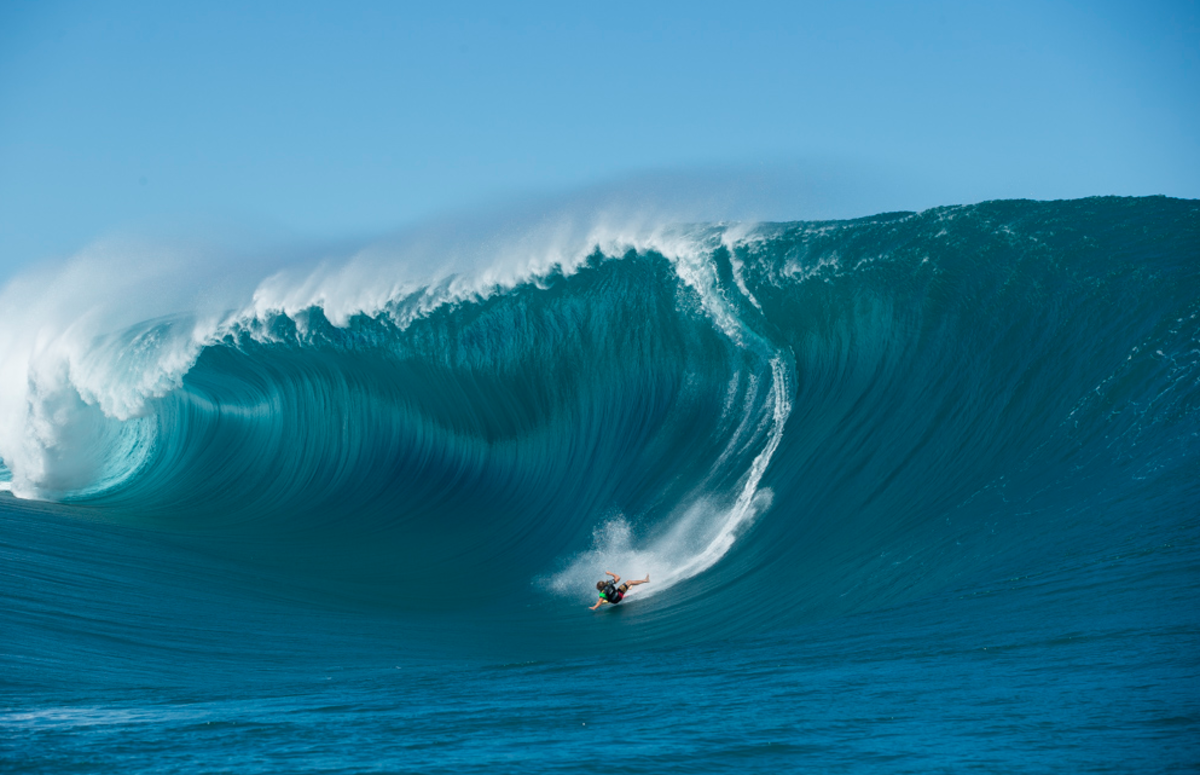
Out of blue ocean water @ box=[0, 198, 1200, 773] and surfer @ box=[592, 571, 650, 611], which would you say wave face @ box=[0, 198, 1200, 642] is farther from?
surfer @ box=[592, 571, 650, 611]

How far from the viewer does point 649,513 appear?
30.5 feet

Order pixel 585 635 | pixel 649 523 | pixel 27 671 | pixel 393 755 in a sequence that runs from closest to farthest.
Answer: pixel 393 755 < pixel 27 671 < pixel 585 635 < pixel 649 523

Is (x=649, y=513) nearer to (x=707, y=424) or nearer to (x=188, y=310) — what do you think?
(x=707, y=424)

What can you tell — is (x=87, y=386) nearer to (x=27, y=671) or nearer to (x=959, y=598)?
(x=27, y=671)

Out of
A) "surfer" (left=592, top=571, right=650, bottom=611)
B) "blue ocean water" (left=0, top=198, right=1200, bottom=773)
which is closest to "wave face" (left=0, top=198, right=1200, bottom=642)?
"blue ocean water" (left=0, top=198, right=1200, bottom=773)

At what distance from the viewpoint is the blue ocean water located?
13.3 feet

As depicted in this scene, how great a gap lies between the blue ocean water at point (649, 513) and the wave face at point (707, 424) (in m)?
0.04

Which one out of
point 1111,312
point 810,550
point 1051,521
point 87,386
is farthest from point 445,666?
point 87,386

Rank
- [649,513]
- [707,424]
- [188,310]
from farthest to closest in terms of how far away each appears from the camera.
Answer: [188,310] → [707,424] → [649,513]

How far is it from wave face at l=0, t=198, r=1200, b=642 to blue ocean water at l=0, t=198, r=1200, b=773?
43 mm

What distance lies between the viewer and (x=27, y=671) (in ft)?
17.0

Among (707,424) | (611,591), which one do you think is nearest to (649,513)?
(707,424)

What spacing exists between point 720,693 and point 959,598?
1.95 m

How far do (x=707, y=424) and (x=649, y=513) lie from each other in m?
1.35
